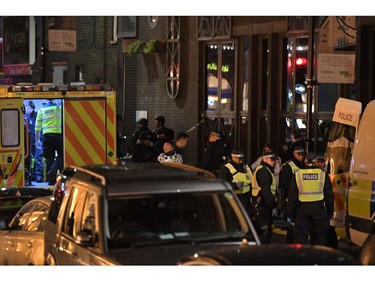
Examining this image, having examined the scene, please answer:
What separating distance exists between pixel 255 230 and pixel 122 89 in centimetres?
2160

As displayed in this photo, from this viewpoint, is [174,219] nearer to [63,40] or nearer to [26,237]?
[26,237]

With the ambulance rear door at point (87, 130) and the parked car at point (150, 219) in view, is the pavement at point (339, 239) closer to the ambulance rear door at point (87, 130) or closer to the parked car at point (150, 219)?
the ambulance rear door at point (87, 130)

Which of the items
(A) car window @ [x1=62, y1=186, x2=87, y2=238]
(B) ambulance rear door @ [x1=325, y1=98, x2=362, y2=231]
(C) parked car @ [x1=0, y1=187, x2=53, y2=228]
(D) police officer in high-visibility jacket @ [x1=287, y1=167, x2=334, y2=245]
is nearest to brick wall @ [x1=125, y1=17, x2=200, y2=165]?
(B) ambulance rear door @ [x1=325, y1=98, x2=362, y2=231]

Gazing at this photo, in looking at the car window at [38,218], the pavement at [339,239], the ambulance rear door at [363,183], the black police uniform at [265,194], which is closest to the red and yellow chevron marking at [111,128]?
the pavement at [339,239]

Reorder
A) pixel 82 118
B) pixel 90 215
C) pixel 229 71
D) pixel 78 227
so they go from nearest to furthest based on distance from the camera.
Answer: pixel 90 215
pixel 78 227
pixel 82 118
pixel 229 71

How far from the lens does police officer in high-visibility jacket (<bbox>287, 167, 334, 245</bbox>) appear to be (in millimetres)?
12742

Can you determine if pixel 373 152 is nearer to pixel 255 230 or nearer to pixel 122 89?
pixel 255 230

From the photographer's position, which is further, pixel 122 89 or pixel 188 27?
pixel 122 89

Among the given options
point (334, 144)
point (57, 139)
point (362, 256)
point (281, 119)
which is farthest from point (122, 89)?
point (362, 256)

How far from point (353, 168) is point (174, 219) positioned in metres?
5.08

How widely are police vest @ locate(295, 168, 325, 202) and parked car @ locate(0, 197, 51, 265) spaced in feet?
11.6

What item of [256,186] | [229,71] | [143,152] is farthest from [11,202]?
[229,71]

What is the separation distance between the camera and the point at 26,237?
10.6 m

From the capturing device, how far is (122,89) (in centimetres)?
2975
